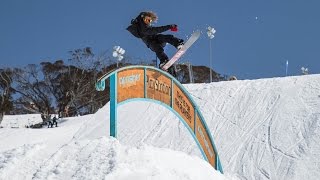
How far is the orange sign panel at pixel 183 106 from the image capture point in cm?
904

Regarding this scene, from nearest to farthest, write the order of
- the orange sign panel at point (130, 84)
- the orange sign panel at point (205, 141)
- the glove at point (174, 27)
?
the orange sign panel at point (130, 84), the glove at point (174, 27), the orange sign panel at point (205, 141)

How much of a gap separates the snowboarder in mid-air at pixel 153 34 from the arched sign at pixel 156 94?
1.17ft

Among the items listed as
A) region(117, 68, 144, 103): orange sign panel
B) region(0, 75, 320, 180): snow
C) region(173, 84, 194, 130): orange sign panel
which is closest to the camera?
region(0, 75, 320, 180): snow

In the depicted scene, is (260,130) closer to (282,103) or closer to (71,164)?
(282,103)

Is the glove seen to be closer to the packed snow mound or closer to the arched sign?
the arched sign

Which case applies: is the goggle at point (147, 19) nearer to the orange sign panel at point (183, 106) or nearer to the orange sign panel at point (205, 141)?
the orange sign panel at point (183, 106)

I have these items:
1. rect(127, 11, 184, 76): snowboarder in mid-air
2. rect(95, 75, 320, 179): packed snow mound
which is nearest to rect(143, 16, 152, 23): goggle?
rect(127, 11, 184, 76): snowboarder in mid-air

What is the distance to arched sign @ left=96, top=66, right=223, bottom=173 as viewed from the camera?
6.35m

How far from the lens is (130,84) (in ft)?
23.2

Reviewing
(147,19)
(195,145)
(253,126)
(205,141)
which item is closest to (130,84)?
(147,19)

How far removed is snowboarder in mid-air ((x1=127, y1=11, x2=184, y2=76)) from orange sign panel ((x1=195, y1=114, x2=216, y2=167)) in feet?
6.79

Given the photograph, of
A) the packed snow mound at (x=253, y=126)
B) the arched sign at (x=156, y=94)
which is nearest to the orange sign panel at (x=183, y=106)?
the arched sign at (x=156, y=94)

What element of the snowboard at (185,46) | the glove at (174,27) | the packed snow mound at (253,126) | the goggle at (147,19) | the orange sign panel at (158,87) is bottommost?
the packed snow mound at (253,126)

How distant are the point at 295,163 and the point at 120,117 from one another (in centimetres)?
858
